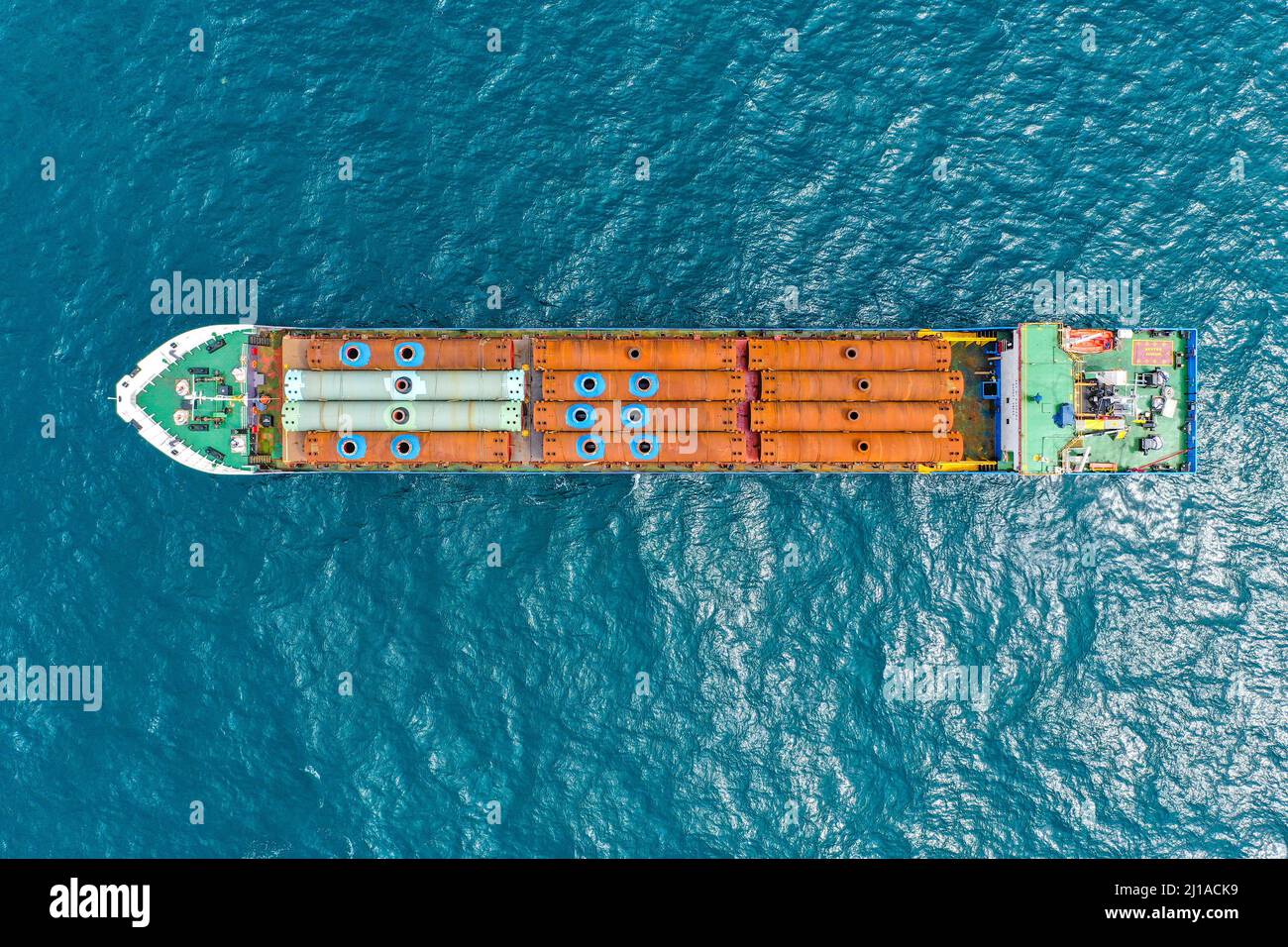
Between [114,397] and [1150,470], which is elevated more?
[114,397]

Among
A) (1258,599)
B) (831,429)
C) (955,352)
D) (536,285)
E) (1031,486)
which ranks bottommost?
(1258,599)

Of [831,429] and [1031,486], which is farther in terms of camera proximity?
[1031,486]

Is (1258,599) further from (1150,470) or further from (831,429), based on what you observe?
(831,429)

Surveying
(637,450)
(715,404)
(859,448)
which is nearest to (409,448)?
(637,450)

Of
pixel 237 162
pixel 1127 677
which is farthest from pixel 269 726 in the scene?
pixel 1127 677

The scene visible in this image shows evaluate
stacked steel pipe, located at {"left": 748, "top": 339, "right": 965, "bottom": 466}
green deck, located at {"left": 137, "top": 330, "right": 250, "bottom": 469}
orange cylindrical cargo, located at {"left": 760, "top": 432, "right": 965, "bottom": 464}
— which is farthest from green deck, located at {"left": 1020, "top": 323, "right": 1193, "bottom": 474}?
green deck, located at {"left": 137, "top": 330, "right": 250, "bottom": 469}

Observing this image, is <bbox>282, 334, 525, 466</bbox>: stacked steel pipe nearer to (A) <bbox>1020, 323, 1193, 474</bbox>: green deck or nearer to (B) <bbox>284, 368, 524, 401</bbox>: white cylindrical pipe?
(B) <bbox>284, 368, 524, 401</bbox>: white cylindrical pipe
